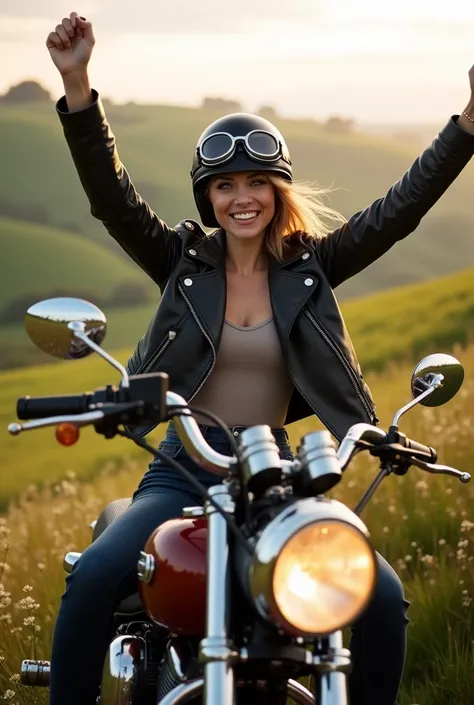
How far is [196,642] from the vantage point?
2670mm

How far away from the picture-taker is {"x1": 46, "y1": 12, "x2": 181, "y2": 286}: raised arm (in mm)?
3264

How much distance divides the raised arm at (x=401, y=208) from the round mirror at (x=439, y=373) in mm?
967

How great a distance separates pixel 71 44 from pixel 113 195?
0.49 meters

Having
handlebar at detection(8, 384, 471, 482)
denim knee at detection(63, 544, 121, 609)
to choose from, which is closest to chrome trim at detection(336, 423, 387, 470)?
handlebar at detection(8, 384, 471, 482)

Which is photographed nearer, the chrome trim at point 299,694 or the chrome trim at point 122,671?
the chrome trim at point 299,694

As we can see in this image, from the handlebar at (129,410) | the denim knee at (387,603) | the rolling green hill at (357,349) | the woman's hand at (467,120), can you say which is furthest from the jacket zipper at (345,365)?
the rolling green hill at (357,349)

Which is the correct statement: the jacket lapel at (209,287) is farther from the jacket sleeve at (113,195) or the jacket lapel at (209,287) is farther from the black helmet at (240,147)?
the black helmet at (240,147)

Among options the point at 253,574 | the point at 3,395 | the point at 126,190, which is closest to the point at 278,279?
the point at 126,190

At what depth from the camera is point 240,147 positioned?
3.57 metres

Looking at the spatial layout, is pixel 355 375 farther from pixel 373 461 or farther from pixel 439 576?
pixel 373 461

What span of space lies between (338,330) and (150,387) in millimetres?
1394

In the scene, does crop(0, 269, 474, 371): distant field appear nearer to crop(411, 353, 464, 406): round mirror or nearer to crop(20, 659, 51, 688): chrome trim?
crop(20, 659, 51, 688): chrome trim

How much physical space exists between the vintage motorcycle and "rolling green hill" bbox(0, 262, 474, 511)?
18.9ft

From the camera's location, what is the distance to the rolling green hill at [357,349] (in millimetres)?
10938
